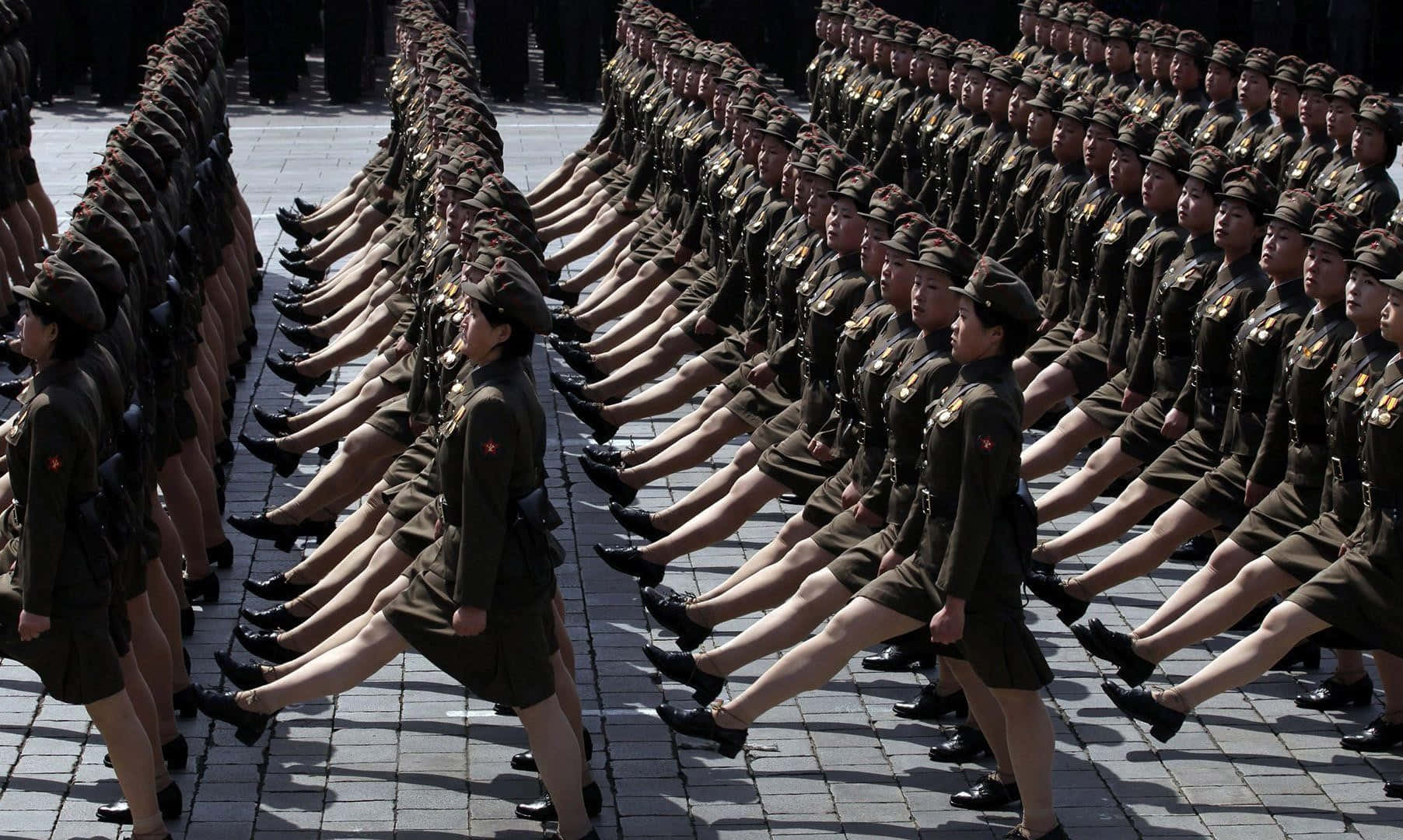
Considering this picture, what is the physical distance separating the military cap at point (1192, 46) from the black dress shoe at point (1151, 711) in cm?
728

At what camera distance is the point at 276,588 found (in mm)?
8500

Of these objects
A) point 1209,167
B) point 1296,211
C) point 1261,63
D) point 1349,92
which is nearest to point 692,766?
point 1296,211

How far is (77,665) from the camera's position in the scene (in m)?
6.42

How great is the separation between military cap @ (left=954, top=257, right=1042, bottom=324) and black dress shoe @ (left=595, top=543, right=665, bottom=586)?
2.47 metres

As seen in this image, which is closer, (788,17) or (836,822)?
(836,822)

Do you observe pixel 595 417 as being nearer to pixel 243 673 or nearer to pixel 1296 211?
pixel 243 673

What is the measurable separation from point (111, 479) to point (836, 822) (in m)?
2.41

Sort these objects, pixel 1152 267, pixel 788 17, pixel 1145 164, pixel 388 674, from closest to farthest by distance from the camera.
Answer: pixel 388 674 < pixel 1152 267 < pixel 1145 164 < pixel 788 17

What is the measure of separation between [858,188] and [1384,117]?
354 centimetres

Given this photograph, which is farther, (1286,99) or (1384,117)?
(1286,99)

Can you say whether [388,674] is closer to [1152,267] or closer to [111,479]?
[111,479]

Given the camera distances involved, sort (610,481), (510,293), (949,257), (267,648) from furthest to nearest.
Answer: (610,481), (267,648), (949,257), (510,293)

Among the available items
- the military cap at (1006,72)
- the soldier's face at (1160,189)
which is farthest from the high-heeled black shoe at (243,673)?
the military cap at (1006,72)

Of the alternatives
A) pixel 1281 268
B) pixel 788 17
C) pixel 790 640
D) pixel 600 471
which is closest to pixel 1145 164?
pixel 1281 268
